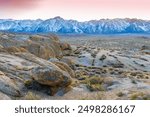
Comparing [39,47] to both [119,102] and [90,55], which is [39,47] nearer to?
[90,55]

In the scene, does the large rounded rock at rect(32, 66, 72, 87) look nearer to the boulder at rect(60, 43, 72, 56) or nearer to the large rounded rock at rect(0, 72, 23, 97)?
the large rounded rock at rect(0, 72, 23, 97)

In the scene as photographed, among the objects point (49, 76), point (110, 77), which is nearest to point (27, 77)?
point (49, 76)

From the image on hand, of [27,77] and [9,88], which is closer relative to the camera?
[9,88]

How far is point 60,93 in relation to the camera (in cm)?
1945

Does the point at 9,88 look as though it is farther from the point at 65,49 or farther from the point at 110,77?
the point at 65,49

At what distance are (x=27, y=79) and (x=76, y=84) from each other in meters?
3.55

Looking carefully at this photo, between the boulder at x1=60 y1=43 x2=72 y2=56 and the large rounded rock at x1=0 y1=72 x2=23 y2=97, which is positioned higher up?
the large rounded rock at x1=0 y1=72 x2=23 y2=97

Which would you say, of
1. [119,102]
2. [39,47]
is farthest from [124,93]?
[39,47]

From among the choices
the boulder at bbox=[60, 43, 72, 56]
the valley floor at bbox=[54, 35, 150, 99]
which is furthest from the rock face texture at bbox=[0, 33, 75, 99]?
the boulder at bbox=[60, 43, 72, 56]

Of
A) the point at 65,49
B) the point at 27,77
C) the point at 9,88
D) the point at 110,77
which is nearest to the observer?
the point at 9,88

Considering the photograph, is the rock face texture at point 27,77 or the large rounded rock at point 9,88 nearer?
the large rounded rock at point 9,88

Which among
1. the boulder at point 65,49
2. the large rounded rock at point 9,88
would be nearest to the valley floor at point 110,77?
the boulder at point 65,49

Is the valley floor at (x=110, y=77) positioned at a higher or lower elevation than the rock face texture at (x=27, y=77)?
lower

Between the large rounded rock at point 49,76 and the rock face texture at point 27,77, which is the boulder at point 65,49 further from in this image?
the large rounded rock at point 49,76
